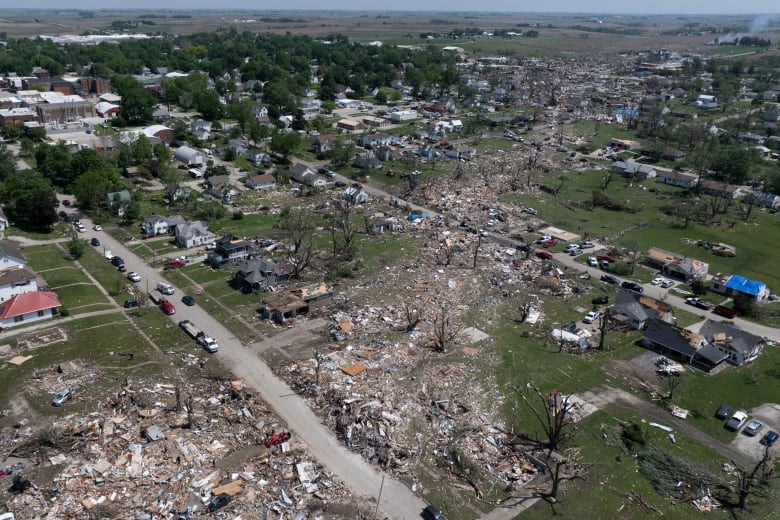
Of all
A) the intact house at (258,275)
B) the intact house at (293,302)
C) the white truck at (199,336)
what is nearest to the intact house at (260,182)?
the intact house at (258,275)

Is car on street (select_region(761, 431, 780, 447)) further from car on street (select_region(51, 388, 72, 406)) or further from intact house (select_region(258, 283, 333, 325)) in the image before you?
car on street (select_region(51, 388, 72, 406))

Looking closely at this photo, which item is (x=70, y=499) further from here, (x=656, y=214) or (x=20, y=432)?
(x=656, y=214)

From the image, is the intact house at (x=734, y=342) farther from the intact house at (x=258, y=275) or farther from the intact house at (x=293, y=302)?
the intact house at (x=258, y=275)

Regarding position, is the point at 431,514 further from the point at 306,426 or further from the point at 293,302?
the point at 293,302

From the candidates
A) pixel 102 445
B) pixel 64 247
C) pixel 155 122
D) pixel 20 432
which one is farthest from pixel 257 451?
pixel 155 122

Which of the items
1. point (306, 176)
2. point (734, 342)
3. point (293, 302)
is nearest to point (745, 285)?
point (734, 342)
